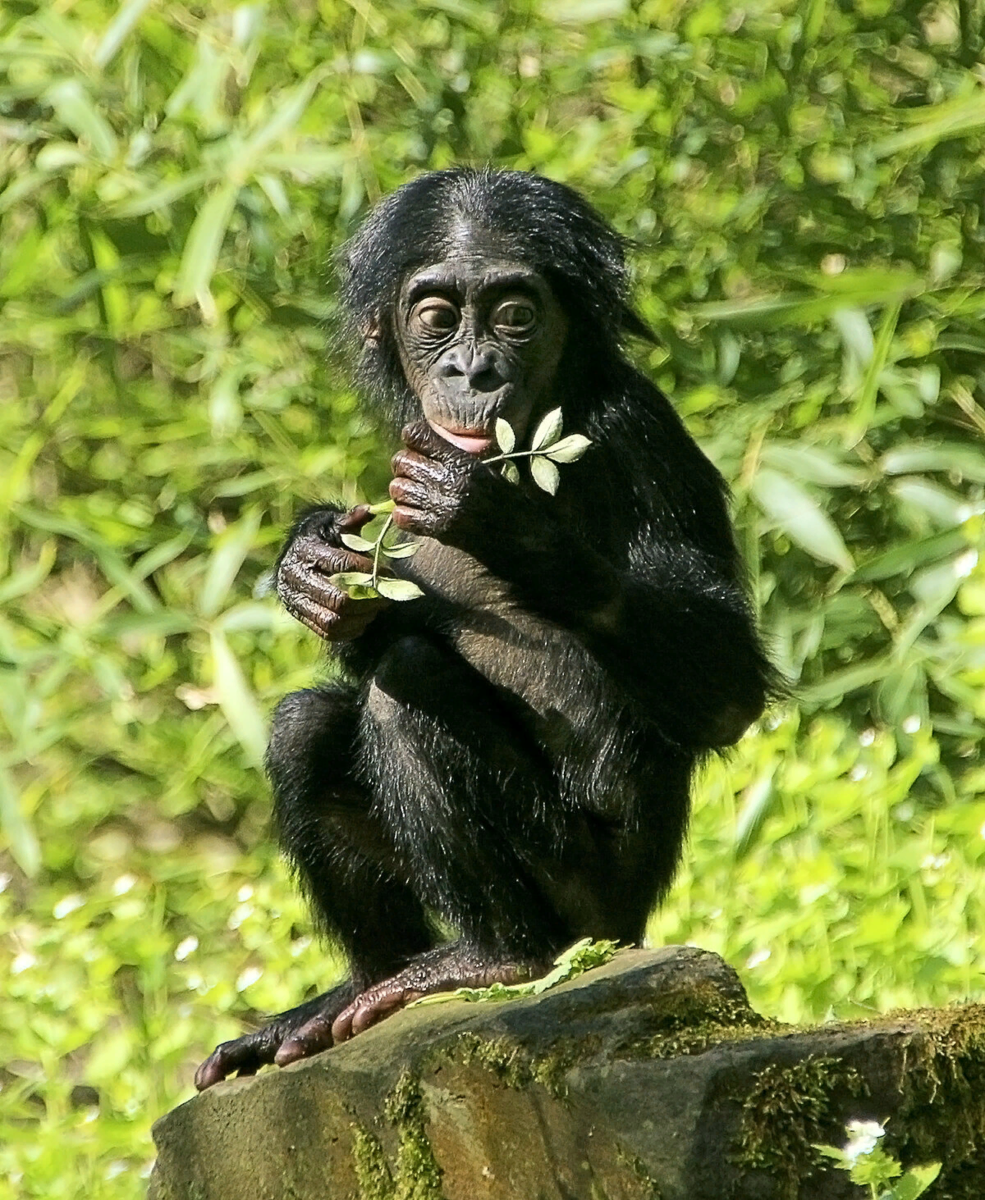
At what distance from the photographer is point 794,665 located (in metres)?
7.54

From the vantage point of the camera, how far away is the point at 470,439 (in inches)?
186

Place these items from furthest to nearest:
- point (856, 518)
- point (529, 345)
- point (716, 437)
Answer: point (856, 518) < point (716, 437) < point (529, 345)

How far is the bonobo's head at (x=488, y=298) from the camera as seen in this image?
482cm

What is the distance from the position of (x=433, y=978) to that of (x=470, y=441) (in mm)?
1323

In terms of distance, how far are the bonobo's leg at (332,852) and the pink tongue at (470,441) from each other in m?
0.80

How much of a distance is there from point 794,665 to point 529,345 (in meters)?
2.95

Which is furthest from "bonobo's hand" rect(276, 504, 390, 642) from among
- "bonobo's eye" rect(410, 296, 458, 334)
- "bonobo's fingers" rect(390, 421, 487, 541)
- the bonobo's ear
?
the bonobo's ear

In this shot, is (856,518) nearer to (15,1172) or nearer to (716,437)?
(716,437)

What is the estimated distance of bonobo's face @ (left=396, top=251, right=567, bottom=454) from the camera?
188 inches

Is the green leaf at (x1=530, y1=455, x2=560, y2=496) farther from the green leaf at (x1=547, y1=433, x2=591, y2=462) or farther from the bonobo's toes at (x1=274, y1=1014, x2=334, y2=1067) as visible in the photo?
the bonobo's toes at (x1=274, y1=1014, x2=334, y2=1067)

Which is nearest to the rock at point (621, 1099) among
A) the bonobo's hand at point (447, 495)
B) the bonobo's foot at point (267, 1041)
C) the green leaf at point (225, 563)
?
the bonobo's foot at point (267, 1041)

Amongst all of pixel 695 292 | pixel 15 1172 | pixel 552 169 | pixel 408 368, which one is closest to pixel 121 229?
pixel 552 169

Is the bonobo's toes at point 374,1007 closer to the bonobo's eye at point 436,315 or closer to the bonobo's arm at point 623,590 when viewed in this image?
the bonobo's arm at point 623,590

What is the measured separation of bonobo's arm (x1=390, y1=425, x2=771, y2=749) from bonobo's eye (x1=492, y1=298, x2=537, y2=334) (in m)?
0.62
